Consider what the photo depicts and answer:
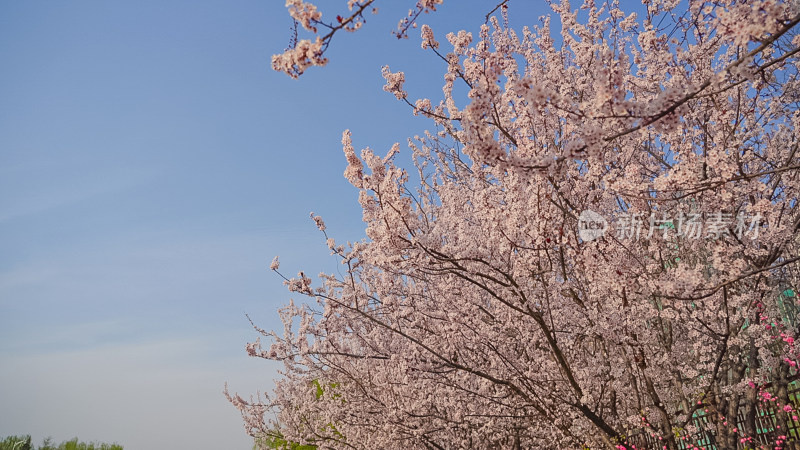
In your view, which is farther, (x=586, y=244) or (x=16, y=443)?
(x=16, y=443)

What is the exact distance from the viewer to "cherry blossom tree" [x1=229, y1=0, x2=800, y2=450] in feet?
10.6

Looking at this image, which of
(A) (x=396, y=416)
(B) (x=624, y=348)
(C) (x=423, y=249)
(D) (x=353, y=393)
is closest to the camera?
(C) (x=423, y=249)

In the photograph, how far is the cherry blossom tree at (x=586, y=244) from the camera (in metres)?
3.22

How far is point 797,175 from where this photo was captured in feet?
21.0

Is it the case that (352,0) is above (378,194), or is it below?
below

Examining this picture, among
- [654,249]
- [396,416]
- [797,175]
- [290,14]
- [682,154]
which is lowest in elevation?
[396,416]

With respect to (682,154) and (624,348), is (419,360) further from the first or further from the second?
(682,154)

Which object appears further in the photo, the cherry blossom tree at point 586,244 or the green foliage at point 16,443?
the green foliage at point 16,443

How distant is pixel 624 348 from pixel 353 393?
16.1ft

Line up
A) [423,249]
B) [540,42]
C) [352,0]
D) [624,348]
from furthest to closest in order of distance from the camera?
1. [540,42]
2. [624,348]
3. [423,249]
4. [352,0]

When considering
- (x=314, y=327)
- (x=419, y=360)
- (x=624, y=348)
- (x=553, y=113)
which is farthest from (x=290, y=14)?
(x=314, y=327)

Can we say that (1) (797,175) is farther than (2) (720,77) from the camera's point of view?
Yes

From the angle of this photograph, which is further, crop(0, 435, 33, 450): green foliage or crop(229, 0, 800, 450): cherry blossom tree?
crop(0, 435, 33, 450): green foliage

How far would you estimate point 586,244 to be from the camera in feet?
15.9
